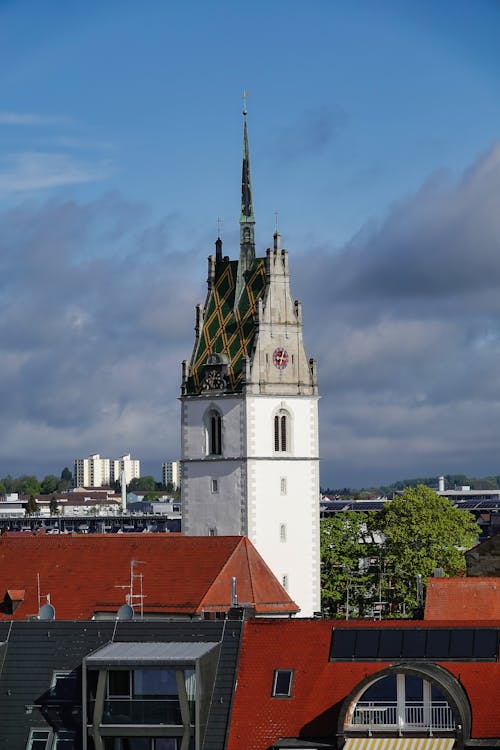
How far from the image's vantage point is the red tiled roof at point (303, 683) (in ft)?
164

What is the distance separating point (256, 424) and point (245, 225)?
997 cm

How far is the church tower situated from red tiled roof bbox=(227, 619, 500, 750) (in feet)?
134

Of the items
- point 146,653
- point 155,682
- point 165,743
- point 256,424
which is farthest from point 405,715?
point 256,424

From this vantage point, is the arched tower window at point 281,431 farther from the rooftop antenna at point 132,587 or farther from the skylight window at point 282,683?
the skylight window at point 282,683

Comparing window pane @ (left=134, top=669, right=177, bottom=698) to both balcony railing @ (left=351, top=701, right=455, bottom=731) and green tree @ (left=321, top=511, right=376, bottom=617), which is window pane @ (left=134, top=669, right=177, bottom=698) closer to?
balcony railing @ (left=351, top=701, right=455, bottom=731)

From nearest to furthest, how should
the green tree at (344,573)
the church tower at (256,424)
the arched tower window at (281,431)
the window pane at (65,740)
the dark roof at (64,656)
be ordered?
the window pane at (65,740), the dark roof at (64,656), the church tower at (256,424), the arched tower window at (281,431), the green tree at (344,573)

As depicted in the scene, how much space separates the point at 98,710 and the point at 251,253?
49.5 meters

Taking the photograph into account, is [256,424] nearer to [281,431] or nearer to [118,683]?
[281,431]

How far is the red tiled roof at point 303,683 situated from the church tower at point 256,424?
40838 mm

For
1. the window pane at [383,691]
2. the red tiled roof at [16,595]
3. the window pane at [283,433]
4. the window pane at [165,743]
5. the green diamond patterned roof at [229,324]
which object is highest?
the green diamond patterned roof at [229,324]

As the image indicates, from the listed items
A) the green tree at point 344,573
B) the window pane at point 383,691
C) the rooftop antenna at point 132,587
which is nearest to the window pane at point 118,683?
the window pane at point 383,691

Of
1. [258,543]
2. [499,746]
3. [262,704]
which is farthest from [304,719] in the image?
[258,543]

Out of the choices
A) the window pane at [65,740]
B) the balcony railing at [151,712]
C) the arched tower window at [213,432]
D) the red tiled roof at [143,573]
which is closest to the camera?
the balcony railing at [151,712]

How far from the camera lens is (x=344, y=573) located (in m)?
103
